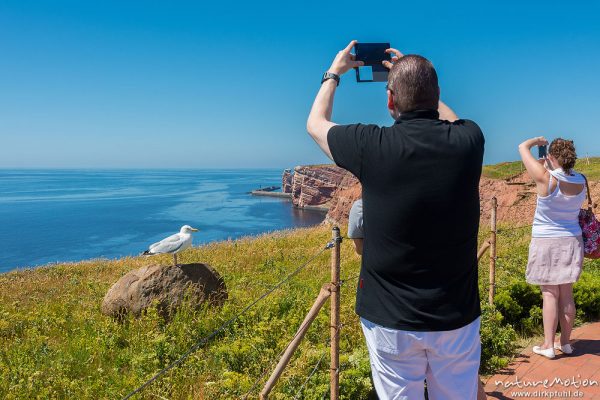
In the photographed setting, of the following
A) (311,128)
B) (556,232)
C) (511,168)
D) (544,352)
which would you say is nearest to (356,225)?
(311,128)

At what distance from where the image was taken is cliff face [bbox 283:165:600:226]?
22.9 meters

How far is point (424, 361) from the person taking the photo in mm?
1889

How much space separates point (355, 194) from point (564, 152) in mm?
52211

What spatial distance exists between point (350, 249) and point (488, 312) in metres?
7.99

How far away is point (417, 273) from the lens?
5.72 feet

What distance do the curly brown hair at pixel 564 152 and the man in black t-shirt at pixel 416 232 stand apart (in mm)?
2715

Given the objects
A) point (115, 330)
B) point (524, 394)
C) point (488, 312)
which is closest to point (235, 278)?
point (115, 330)

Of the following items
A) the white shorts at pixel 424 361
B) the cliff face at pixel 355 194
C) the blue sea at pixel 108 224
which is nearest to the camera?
the white shorts at pixel 424 361

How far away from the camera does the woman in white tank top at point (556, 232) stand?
3988 mm

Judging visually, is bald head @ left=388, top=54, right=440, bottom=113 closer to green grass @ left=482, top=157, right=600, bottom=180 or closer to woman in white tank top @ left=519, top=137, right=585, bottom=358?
woman in white tank top @ left=519, top=137, right=585, bottom=358

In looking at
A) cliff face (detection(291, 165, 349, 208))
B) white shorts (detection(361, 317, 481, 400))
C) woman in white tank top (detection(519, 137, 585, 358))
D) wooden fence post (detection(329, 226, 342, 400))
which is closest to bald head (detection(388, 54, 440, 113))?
white shorts (detection(361, 317, 481, 400))

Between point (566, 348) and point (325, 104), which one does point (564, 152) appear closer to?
point (566, 348)

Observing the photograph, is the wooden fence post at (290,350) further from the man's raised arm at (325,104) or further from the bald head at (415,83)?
the bald head at (415,83)

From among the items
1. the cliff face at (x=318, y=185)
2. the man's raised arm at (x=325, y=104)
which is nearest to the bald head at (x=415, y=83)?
the man's raised arm at (x=325, y=104)
